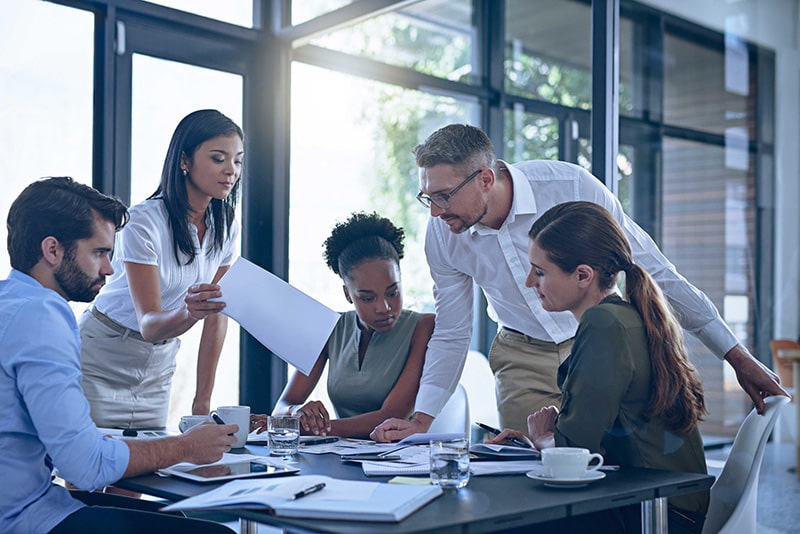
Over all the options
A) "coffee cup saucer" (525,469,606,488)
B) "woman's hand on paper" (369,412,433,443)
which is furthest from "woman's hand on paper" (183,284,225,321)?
"coffee cup saucer" (525,469,606,488)

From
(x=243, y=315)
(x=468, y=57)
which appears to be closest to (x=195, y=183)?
(x=243, y=315)

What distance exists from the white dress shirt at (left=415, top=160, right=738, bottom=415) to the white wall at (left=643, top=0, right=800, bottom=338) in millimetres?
678

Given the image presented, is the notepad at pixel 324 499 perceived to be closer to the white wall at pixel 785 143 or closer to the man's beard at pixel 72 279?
the man's beard at pixel 72 279

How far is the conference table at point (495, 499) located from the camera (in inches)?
48.1

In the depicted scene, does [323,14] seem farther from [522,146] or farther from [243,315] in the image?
[243,315]

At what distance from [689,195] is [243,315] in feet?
7.69

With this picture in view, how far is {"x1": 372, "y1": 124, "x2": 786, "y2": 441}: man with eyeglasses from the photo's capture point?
2.36 meters

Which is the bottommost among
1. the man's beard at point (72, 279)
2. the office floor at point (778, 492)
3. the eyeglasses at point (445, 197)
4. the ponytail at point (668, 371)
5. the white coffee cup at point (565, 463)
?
the office floor at point (778, 492)

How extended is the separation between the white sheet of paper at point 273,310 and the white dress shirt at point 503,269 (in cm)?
44

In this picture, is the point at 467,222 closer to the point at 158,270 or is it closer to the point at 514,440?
the point at 514,440

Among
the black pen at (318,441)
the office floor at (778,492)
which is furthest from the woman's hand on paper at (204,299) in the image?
the office floor at (778,492)

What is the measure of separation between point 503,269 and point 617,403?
0.88 metres

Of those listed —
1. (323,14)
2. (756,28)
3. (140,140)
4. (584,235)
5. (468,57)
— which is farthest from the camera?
(468,57)

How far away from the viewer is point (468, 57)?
4.74 meters
